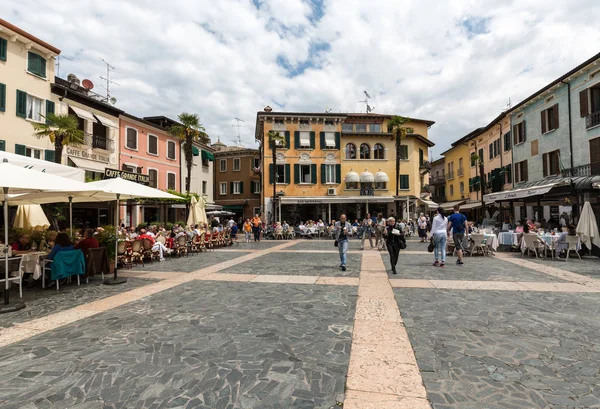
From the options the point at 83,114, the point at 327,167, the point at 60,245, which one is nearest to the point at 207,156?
the point at 327,167

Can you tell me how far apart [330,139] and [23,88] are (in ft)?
69.5

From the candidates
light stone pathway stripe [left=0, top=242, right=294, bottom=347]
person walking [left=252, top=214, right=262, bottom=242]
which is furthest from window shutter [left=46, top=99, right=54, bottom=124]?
light stone pathway stripe [left=0, top=242, right=294, bottom=347]

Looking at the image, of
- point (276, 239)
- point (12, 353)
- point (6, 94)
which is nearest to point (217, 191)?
point (276, 239)

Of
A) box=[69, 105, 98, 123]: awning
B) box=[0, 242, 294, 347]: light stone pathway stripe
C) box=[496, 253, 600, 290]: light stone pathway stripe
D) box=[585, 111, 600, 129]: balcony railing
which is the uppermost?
box=[69, 105, 98, 123]: awning

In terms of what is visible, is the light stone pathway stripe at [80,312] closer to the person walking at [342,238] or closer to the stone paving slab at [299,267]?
the stone paving slab at [299,267]

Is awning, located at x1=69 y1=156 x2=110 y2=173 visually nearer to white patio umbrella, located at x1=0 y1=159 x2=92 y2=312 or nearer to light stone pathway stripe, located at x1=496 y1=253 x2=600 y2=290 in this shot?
white patio umbrella, located at x1=0 y1=159 x2=92 y2=312

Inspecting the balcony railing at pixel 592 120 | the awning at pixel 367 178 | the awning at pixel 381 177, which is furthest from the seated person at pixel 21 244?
the balcony railing at pixel 592 120

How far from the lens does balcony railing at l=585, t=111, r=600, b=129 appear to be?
1661 cm

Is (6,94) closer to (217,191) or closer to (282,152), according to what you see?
(282,152)

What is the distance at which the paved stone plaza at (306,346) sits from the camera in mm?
2648

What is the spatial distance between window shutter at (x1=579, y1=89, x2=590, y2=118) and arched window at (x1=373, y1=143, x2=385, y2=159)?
45.7ft

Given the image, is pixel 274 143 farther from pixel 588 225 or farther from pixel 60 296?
pixel 60 296

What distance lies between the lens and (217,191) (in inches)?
1478

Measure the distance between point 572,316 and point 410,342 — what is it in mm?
2873
